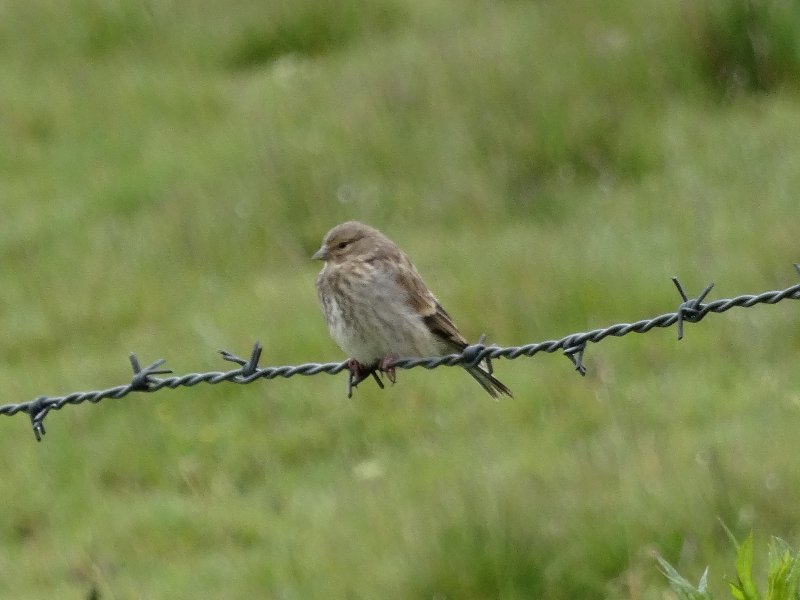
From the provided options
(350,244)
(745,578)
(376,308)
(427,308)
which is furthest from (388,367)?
(745,578)

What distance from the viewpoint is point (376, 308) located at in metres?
5.70

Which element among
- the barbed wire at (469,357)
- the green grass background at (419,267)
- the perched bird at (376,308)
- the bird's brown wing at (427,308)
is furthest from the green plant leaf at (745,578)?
the bird's brown wing at (427,308)

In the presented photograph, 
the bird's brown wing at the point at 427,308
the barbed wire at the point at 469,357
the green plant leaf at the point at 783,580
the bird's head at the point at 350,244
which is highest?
the bird's head at the point at 350,244

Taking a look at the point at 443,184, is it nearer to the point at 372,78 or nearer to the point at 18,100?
the point at 372,78

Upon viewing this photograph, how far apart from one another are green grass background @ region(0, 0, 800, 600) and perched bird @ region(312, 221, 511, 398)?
2.22 ft

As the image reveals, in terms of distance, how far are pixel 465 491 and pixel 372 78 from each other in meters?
5.23

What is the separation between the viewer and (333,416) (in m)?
7.66

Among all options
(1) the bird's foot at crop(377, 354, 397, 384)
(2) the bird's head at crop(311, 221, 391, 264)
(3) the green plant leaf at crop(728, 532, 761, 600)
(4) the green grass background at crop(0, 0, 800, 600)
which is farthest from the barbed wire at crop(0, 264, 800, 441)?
(4) the green grass background at crop(0, 0, 800, 600)

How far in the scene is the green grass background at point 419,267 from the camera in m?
6.05

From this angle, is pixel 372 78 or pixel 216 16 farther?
pixel 216 16

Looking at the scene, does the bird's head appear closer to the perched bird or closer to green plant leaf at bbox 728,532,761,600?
the perched bird

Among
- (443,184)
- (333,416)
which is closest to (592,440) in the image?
(333,416)

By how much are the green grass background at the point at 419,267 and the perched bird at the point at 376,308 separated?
676 mm

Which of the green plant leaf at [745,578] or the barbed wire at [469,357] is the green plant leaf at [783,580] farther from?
the barbed wire at [469,357]
